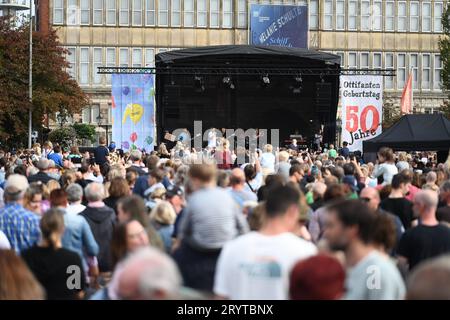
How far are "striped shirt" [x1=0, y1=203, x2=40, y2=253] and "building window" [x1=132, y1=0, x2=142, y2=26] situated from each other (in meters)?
62.9

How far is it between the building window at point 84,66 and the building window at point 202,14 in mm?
7546

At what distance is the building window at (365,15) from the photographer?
7450cm

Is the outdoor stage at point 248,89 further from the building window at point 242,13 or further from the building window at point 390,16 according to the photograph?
the building window at point 390,16

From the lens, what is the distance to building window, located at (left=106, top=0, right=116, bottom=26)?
72.0 meters

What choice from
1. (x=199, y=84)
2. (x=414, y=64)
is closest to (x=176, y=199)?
(x=199, y=84)

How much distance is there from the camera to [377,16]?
74938mm

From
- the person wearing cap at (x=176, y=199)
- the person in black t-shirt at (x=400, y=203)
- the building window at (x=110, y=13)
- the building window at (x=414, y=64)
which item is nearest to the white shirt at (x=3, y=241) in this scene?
the person wearing cap at (x=176, y=199)

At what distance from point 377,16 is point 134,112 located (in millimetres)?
40382

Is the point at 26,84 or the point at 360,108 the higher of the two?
the point at 26,84

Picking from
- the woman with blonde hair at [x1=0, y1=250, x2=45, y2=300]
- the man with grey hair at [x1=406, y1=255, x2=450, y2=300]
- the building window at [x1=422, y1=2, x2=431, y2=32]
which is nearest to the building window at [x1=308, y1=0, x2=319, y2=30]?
the building window at [x1=422, y1=2, x2=431, y2=32]

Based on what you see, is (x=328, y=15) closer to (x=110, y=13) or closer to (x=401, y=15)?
(x=401, y=15)

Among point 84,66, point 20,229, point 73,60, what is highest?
point 73,60

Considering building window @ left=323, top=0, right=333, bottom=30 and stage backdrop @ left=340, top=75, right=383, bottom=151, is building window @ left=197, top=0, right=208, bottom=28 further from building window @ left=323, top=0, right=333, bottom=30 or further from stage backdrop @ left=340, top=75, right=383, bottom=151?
stage backdrop @ left=340, top=75, right=383, bottom=151
